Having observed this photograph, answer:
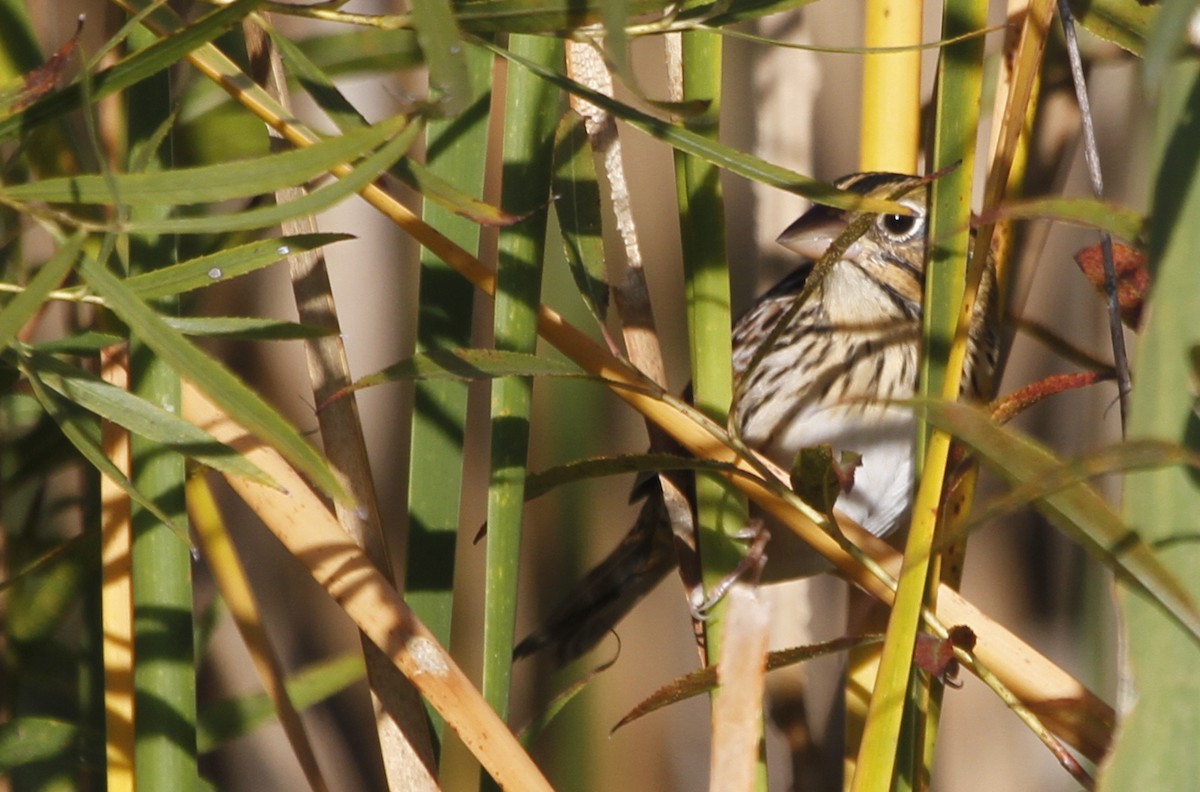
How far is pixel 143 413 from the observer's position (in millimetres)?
413

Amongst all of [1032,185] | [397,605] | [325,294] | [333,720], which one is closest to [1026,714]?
[397,605]

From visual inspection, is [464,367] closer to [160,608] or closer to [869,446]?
[160,608]

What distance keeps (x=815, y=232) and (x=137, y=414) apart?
2.15 feet

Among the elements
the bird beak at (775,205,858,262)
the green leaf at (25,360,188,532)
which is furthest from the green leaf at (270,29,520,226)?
the bird beak at (775,205,858,262)

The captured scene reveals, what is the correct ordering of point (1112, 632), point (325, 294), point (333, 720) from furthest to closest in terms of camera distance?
1. point (333, 720)
2. point (1112, 632)
3. point (325, 294)

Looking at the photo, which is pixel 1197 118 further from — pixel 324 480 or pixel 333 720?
pixel 333 720

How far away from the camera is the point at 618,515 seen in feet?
4.50

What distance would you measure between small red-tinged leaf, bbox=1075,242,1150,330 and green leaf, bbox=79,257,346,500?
35cm

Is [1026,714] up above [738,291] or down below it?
below

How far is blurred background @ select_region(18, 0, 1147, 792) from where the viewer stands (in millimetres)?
1147


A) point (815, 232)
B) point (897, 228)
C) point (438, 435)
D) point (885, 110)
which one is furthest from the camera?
point (897, 228)

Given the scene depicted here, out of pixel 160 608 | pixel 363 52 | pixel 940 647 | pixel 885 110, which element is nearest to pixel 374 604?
pixel 160 608

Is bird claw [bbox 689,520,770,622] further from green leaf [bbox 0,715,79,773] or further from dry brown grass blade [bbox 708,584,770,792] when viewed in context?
green leaf [bbox 0,715,79,773]

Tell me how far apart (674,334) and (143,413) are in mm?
895
